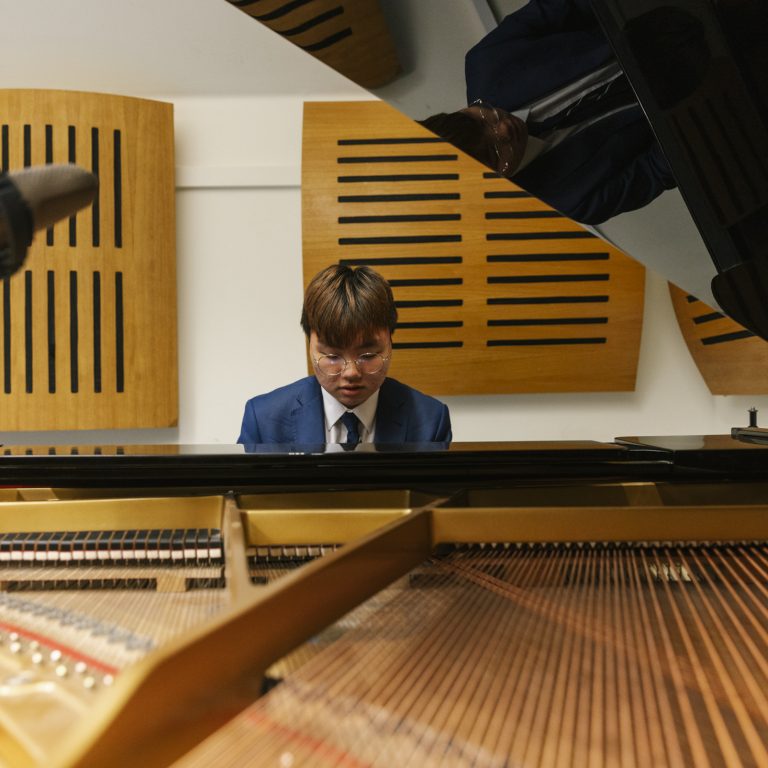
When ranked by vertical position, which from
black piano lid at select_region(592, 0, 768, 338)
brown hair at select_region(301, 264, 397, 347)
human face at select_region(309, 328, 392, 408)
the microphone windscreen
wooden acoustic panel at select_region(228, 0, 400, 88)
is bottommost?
human face at select_region(309, 328, 392, 408)

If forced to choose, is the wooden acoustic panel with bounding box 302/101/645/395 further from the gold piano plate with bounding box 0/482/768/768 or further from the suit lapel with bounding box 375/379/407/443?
the gold piano plate with bounding box 0/482/768/768

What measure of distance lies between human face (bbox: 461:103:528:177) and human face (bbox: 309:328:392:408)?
68 cm

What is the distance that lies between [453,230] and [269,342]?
0.87 metres

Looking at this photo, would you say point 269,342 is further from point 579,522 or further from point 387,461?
point 579,522

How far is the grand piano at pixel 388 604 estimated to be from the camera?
668 millimetres

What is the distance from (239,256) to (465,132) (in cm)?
166

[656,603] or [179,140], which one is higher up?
[179,140]

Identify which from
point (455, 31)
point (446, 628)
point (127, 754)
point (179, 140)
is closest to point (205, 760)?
point (127, 754)

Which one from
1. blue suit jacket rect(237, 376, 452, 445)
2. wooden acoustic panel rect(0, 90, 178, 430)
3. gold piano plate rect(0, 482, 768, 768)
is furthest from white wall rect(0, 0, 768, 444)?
gold piano plate rect(0, 482, 768, 768)

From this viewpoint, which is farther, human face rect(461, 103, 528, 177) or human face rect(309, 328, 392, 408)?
human face rect(309, 328, 392, 408)

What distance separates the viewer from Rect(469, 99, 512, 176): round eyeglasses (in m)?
1.37

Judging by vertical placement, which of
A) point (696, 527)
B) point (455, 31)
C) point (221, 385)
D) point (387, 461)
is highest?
point (455, 31)

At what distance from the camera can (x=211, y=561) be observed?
1.19 m

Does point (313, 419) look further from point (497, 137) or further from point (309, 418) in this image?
point (497, 137)
